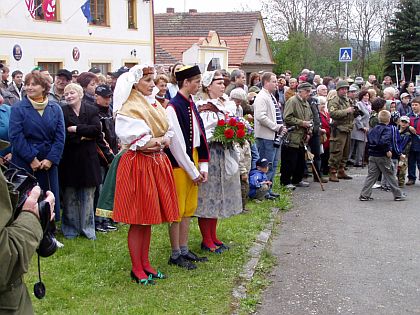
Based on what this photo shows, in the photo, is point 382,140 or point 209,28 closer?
point 382,140

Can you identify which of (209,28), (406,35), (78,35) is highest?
(209,28)

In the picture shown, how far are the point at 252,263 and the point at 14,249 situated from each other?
443 centimetres

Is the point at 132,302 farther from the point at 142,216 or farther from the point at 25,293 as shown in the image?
the point at 25,293

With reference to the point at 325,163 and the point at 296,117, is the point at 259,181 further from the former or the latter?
the point at 325,163

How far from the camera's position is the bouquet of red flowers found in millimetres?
6773

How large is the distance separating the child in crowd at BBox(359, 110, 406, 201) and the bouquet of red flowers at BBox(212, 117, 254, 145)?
173 inches

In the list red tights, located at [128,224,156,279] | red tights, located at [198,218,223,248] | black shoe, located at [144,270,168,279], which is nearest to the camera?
red tights, located at [128,224,156,279]

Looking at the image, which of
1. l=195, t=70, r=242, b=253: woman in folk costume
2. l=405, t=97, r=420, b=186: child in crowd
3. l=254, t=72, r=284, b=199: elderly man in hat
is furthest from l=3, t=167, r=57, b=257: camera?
l=405, t=97, r=420, b=186: child in crowd

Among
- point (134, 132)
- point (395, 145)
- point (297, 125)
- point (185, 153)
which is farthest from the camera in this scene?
point (297, 125)

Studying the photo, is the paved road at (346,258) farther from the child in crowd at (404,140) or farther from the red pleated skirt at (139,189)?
the red pleated skirt at (139,189)

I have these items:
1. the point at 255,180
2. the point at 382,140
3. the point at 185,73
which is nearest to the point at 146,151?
the point at 185,73

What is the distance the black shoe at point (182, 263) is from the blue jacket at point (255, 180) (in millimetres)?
3922

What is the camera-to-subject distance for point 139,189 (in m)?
5.62

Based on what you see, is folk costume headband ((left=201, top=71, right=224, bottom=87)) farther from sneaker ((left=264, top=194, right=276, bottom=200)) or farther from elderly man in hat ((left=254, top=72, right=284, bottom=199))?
sneaker ((left=264, top=194, right=276, bottom=200))
